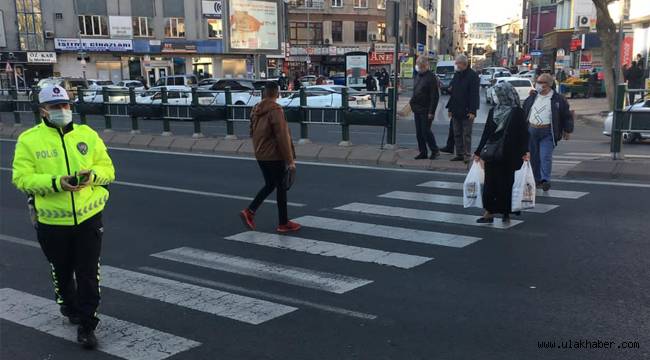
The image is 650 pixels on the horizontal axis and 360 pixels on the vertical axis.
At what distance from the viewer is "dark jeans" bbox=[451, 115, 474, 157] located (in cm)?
1095

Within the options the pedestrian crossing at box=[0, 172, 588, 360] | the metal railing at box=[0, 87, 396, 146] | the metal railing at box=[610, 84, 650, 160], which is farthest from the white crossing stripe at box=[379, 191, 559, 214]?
the metal railing at box=[0, 87, 396, 146]

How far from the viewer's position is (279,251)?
650cm

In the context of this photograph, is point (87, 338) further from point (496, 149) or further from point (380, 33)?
point (380, 33)

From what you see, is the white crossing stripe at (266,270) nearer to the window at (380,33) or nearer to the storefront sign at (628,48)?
the storefront sign at (628,48)

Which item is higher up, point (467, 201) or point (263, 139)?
point (263, 139)

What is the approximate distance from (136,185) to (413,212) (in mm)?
5051

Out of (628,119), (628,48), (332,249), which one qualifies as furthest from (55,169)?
(628,48)

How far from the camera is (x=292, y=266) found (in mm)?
5953

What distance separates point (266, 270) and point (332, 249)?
958 millimetres

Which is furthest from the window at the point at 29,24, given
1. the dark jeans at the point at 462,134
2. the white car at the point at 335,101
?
the dark jeans at the point at 462,134

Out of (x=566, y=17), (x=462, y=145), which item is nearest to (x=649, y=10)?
(x=462, y=145)

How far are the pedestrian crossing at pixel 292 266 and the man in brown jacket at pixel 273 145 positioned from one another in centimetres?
41

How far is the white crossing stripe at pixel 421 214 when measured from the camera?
748 cm

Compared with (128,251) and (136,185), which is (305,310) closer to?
(128,251)
